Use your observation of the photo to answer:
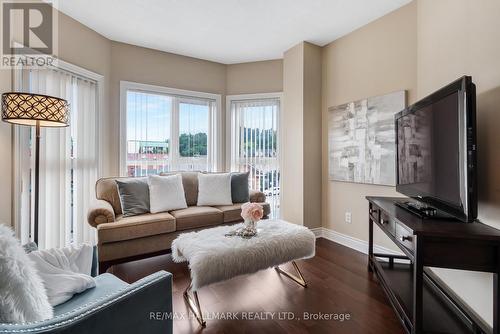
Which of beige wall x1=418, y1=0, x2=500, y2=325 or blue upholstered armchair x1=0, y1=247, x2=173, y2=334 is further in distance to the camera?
beige wall x1=418, y1=0, x2=500, y2=325

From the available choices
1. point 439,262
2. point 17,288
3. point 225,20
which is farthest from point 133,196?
point 439,262

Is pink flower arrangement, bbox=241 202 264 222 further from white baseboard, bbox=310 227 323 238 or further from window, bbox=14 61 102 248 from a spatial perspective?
window, bbox=14 61 102 248

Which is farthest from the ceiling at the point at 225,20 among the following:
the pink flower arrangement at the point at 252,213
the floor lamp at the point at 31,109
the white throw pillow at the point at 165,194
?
the pink flower arrangement at the point at 252,213

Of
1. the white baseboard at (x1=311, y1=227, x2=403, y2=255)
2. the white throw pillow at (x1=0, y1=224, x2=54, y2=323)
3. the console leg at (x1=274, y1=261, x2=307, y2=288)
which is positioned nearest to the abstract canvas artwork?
the white baseboard at (x1=311, y1=227, x2=403, y2=255)

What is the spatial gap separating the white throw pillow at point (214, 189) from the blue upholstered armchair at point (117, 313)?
2.05m

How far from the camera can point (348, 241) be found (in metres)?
3.11

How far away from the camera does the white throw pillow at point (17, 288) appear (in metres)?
0.72

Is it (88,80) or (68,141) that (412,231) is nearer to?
(68,141)

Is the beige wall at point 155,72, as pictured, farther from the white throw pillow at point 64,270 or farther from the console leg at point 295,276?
the console leg at point 295,276

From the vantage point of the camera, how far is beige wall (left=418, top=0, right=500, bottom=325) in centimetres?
135

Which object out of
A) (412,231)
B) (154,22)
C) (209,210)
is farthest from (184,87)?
(412,231)

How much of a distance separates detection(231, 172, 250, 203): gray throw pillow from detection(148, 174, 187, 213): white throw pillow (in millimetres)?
686

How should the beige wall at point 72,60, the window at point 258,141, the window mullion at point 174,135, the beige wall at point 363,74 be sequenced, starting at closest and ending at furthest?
1. the beige wall at point 72,60
2. the beige wall at point 363,74
3. the window mullion at point 174,135
4. the window at point 258,141

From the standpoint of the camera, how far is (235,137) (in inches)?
163
